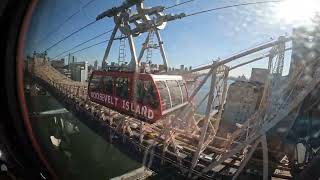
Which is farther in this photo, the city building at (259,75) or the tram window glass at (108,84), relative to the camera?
the tram window glass at (108,84)

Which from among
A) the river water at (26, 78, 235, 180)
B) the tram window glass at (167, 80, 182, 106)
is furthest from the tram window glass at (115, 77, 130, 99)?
the river water at (26, 78, 235, 180)

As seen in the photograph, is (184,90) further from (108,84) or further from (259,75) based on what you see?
(108,84)

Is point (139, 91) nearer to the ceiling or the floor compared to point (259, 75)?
nearer to the floor

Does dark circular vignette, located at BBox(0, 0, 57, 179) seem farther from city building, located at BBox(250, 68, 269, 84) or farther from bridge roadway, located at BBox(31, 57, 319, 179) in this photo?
city building, located at BBox(250, 68, 269, 84)

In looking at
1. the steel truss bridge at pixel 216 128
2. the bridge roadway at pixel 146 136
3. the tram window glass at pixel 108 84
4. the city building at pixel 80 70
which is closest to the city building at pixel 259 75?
the steel truss bridge at pixel 216 128

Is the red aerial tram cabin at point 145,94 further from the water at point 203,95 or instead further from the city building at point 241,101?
the city building at point 241,101

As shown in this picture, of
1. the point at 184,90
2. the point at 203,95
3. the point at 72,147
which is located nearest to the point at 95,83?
the point at 72,147

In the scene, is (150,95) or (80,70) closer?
(150,95)
